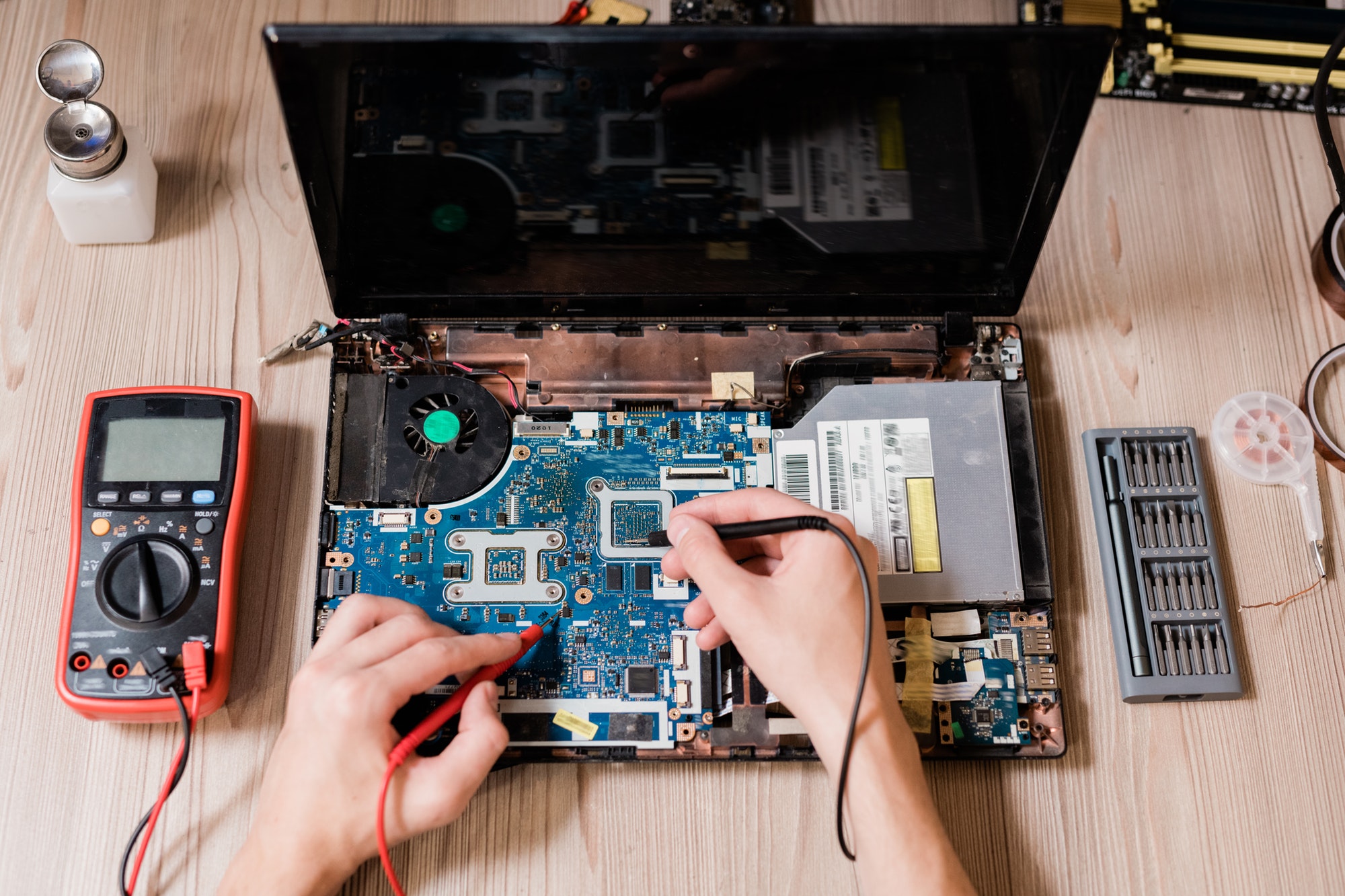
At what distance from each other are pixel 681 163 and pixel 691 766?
2.79 feet

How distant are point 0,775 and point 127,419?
1.75 ft

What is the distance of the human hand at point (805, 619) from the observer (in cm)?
120

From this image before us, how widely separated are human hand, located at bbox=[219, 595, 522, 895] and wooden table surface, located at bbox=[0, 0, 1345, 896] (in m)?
0.16

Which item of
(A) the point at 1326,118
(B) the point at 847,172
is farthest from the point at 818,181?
(A) the point at 1326,118

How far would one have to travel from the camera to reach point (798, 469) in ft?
4.81

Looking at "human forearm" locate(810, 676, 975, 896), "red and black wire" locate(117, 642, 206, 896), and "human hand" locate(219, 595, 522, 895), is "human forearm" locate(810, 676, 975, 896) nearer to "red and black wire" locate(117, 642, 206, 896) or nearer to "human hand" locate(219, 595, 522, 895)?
"human hand" locate(219, 595, 522, 895)

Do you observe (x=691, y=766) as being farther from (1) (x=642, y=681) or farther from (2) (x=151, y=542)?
(2) (x=151, y=542)

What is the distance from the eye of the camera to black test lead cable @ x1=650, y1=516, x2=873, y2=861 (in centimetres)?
118

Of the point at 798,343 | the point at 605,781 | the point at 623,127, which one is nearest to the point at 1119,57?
the point at 798,343

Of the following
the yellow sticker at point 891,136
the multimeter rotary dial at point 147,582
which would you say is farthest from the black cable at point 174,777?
the yellow sticker at point 891,136

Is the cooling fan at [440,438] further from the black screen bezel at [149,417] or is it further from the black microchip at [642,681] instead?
the black microchip at [642,681]

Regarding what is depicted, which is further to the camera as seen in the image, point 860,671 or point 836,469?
point 836,469

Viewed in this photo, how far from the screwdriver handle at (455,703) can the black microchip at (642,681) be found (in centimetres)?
14

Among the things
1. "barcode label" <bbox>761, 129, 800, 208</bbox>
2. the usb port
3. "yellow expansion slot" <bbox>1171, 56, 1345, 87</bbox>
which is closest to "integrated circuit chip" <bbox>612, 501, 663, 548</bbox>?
"barcode label" <bbox>761, 129, 800, 208</bbox>
